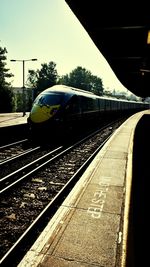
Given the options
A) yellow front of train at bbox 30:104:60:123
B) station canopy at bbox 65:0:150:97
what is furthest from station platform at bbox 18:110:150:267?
yellow front of train at bbox 30:104:60:123

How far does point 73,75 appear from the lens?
148625mm

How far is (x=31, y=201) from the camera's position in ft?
23.6

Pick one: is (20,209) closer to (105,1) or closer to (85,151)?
(105,1)

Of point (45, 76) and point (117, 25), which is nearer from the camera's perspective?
point (117, 25)

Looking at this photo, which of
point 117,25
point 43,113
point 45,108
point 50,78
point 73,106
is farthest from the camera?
point 50,78

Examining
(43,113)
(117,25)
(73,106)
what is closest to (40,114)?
(43,113)

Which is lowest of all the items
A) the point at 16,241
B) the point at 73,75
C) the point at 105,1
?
the point at 16,241

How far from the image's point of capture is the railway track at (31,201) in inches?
202

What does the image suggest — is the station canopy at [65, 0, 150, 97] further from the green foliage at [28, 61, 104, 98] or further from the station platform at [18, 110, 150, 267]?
the green foliage at [28, 61, 104, 98]

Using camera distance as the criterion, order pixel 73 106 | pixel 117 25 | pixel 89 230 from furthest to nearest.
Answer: pixel 73 106
pixel 117 25
pixel 89 230

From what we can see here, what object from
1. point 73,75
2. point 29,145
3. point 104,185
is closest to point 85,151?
point 29,145

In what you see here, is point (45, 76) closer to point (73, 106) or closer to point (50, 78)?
point (50, 78)

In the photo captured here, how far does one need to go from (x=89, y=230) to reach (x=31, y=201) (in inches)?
97.0

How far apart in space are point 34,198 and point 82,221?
7.33 ft
